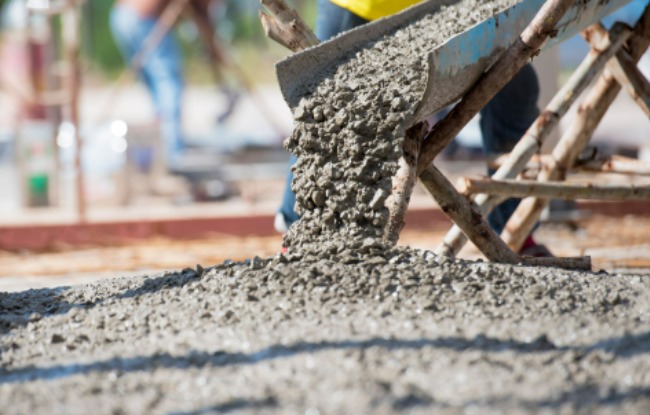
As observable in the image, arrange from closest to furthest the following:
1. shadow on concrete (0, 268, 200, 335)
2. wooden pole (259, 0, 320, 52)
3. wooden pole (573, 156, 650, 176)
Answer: shadow on concrete (0, 268, 200, 335)
wooden pole (259, 0, 320, 52)
wooden pole (573, 156, 650, 176)

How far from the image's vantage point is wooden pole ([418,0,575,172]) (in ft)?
10.8

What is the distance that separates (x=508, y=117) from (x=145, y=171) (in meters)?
4.16

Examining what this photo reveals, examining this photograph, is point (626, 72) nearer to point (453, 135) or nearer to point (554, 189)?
point (554, 189)

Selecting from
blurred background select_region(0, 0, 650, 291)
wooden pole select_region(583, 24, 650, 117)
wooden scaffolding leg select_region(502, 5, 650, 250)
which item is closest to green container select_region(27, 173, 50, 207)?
blurred background select_region(0, 0, 650, 291)

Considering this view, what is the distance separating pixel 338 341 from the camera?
2.50 meters

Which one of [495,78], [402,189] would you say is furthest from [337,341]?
[495,78]

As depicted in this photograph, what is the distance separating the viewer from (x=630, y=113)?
41.7ft

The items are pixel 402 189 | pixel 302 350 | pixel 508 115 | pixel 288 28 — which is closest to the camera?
pixel 302 350

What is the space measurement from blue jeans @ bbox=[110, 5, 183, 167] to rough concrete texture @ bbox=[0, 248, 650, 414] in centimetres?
552

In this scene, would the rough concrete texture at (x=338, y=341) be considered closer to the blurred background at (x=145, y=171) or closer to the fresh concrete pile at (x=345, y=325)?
the fresh concrete pile at (x=345, y=325)

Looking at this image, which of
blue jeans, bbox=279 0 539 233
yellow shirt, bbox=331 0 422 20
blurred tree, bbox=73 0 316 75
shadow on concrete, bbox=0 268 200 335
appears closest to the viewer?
shadow on concrete, bbox=0 268 200 335

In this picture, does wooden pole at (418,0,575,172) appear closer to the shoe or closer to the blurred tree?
the shoe

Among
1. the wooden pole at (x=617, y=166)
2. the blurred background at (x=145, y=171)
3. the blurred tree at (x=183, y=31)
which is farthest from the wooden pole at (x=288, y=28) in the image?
the blurred tree at (x=183, y=31)

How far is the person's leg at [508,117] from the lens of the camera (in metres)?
4.34
